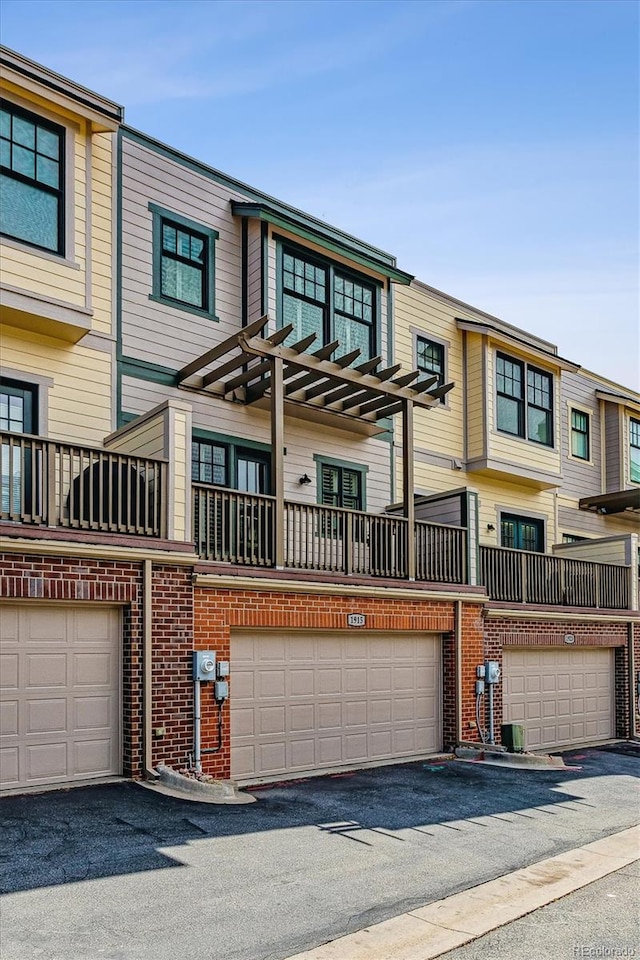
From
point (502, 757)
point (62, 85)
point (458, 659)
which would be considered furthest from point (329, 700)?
point (62, 85)

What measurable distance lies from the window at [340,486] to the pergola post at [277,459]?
3679mm

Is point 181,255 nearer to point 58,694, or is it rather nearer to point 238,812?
point 58,694

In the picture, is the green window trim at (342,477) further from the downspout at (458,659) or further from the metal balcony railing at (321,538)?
the downspout at (458,659)

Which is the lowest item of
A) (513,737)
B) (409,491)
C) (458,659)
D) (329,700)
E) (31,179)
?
(513,737)

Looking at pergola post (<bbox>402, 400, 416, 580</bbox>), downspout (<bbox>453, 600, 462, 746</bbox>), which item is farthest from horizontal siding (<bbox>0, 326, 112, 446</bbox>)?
downspout (<bbox>453, 600, 462, 746</bbox>)

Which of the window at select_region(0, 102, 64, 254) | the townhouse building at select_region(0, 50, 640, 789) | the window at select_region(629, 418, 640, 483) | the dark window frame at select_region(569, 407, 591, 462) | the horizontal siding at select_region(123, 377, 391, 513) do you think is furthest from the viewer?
the window at select_region(629, 418, 640, 483)

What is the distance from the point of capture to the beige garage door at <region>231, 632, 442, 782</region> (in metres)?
12.4

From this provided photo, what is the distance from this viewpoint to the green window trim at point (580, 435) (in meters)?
24.2

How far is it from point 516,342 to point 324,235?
6.42 m

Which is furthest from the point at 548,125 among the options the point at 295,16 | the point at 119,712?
the point at 119,712

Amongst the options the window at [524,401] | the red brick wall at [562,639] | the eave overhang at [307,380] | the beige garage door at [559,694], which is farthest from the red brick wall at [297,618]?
the window at [524,401]

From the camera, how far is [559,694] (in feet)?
60.0

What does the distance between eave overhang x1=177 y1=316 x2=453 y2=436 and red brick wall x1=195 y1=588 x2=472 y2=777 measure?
3500 mm

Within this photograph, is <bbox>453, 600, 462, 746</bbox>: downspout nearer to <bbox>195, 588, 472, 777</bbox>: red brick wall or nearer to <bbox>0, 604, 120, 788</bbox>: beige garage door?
<bbox>195, 588, 472, 777</bbox>: red brick wall
